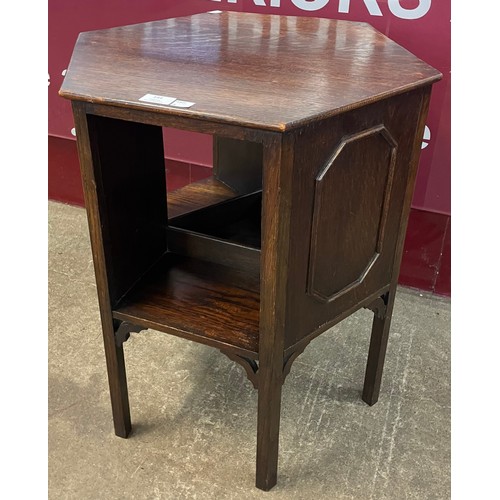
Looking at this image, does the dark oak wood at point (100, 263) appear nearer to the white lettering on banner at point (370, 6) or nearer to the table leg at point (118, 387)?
the table leg at point (118, 387)

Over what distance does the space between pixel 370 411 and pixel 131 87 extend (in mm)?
1236

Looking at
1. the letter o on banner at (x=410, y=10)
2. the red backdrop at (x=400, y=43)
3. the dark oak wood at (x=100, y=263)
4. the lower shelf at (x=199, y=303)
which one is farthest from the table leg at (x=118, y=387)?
the letter o on banner at (x=410, y=10)

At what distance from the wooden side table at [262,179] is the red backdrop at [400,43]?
238 mm

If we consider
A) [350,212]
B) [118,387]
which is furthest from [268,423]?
[350,212]

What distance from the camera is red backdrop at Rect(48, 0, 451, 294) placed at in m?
1.94

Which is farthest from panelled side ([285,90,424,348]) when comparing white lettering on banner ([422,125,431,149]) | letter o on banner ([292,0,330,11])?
letter o on banner ([292,0,330,11])

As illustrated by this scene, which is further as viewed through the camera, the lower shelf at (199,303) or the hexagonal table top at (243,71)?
the lower shelf at (199,303)

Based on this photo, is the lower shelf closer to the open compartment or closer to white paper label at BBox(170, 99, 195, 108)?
the open compartment

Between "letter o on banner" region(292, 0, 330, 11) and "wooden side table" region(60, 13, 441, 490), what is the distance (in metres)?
0.24

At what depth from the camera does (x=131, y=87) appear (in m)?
1.18

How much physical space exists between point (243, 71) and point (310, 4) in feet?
2.98

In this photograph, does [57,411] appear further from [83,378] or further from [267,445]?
[267,445]

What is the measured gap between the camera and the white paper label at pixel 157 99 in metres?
1.11

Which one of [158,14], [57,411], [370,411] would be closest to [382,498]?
[370,411]
